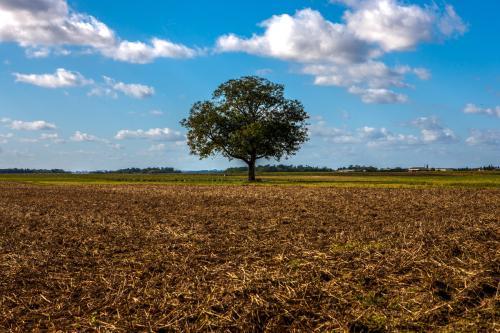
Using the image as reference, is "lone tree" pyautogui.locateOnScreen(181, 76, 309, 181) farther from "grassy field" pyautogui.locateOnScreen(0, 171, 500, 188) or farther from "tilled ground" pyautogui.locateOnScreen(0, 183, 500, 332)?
"tilled ground" pyautogui.locateOnScreen(0, 183, 500, 332)

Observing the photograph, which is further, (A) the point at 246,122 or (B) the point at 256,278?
(A) the point at 246,122

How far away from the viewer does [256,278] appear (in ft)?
30.7

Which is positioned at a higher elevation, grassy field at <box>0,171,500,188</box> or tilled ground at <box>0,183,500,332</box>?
grassy field at <box>0,171,500,188</box>

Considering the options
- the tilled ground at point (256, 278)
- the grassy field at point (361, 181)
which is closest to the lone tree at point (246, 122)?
the grassy field at point (361, 181)

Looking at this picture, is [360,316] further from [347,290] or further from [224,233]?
[224,233]

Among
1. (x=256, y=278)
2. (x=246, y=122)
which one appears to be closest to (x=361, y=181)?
(x=246, y=122)

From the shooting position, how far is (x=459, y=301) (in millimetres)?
7832

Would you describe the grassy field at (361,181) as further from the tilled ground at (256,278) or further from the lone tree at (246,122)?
the tilled ground at (256,278)

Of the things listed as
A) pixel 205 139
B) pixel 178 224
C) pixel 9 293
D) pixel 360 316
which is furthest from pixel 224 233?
pixel 205 139

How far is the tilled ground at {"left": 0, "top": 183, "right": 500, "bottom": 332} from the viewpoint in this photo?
7.42m

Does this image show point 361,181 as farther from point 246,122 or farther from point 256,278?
point 256,278

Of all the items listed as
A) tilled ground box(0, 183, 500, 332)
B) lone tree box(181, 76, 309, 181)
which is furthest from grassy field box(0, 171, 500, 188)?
tilled ground box(0, 183, 500, 332)

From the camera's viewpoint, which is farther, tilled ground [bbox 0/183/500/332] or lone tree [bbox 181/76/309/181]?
lone tree [bbox 181/76/309/181]

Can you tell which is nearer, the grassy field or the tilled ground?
the tilled ground
